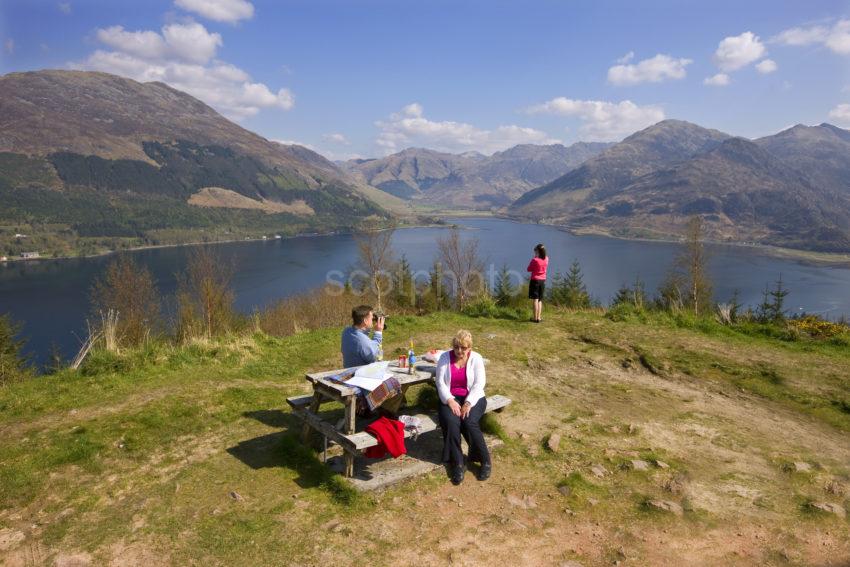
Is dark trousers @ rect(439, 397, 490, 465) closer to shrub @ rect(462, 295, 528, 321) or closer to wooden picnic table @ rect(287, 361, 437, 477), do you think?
wooden picnic table @ rect(287, 361, 437, 477)

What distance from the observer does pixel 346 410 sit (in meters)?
5.75

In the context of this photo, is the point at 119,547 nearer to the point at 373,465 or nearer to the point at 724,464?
the point at 373,465

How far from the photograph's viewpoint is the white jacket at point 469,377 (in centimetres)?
612

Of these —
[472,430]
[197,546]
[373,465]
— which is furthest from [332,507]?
[472,430]

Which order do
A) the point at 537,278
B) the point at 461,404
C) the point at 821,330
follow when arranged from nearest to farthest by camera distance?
1. the point at 461,404
2. the point at 821,330
3. the point at 537,278

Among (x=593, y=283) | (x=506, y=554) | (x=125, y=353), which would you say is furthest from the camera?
(x=593, y=283)

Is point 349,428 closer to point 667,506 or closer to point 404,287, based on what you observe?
point 667,506

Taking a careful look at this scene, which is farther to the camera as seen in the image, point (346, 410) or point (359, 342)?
point (359, 342)

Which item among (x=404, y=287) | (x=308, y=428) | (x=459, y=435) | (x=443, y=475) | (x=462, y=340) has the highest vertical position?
(x=462, y=340)

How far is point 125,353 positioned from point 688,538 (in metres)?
9.59

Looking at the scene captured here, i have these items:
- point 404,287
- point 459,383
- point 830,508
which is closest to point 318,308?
point 404,287

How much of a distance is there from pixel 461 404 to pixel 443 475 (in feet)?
2.83

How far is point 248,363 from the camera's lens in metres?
9.87

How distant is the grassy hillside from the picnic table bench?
355 mm
